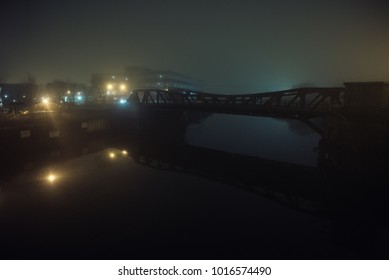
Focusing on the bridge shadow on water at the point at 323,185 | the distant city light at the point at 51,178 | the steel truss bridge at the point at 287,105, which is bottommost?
the bridge shadow on water at the point at 323,185

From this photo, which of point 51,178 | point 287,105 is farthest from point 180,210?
point 287,105

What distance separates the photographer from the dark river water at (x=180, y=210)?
43.5 feet

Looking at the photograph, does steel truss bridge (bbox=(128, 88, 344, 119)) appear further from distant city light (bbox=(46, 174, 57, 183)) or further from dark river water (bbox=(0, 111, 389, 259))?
distant city light (bbox=(46, 174, 57, 183))

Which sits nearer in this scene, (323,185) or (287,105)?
(323,185)

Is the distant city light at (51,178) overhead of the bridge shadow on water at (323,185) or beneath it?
overhead

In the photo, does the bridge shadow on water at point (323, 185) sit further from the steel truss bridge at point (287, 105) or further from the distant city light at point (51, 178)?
the distant city light at point (51, 178)

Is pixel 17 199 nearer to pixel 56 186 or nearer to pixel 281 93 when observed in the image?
pixel 56 186

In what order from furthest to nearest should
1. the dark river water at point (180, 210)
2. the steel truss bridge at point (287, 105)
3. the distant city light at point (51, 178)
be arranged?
1. the steel truss bridge at point (287, 105)
2. the distant city light at point (51, 178)
3. the dark river water at point (180, 210)

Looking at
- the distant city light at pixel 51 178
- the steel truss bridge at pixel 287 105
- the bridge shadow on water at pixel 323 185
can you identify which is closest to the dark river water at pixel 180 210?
the bridge shadow on water at pixel 323 185

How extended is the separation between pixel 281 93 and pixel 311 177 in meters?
12.5

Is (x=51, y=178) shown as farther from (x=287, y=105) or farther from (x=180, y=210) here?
(x=287, y=105)

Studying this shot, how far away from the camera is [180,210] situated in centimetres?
1795

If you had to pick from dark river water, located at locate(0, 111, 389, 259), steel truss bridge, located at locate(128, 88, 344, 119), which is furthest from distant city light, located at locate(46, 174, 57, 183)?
steel truss bridge, located at locate(128, 88, 344, 119)

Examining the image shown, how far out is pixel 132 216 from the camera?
54.6 feet
